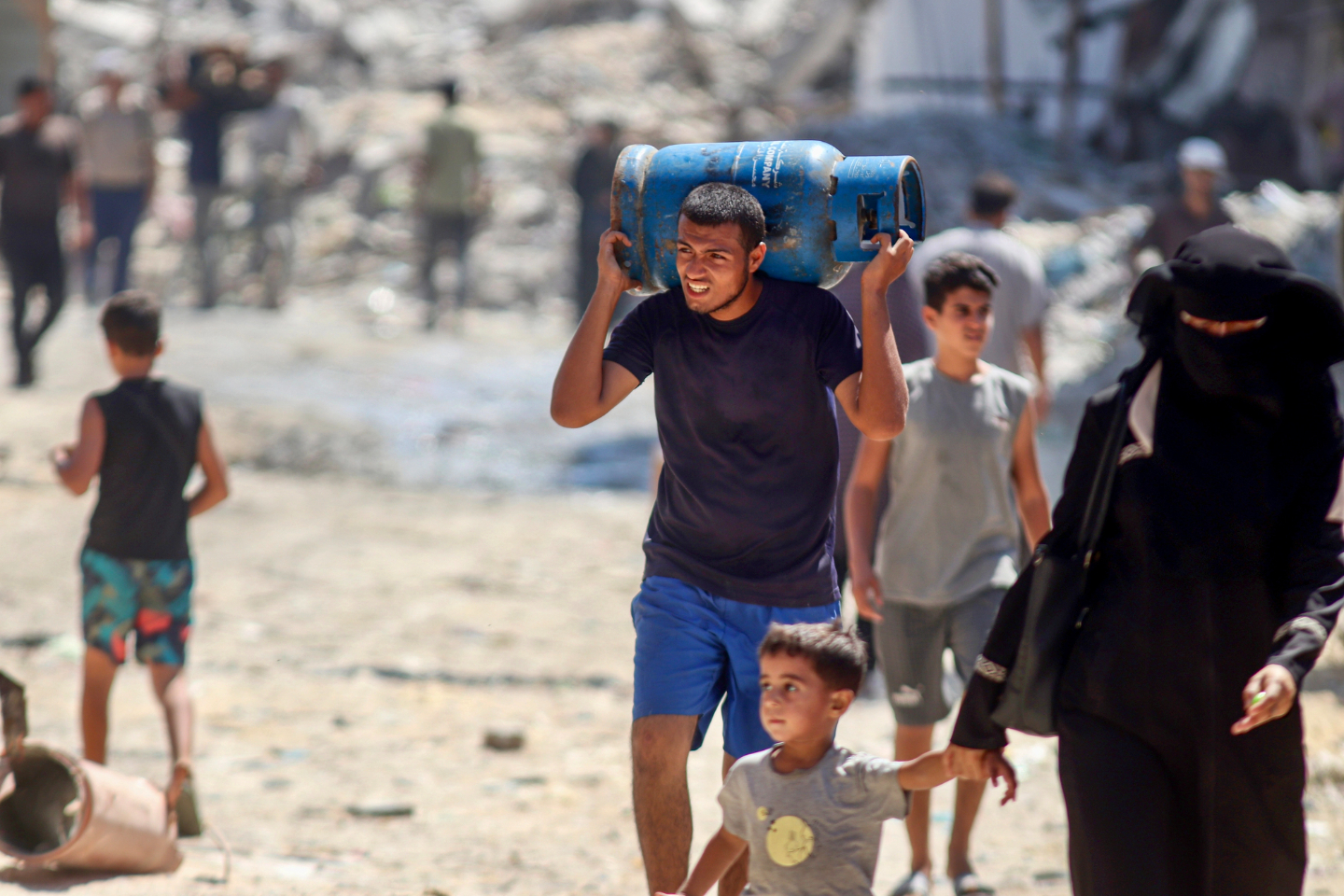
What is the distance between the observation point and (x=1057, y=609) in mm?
2648

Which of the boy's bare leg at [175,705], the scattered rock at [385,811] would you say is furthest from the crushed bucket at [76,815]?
the scattered rock at [385,811]

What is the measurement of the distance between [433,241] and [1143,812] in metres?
12.0

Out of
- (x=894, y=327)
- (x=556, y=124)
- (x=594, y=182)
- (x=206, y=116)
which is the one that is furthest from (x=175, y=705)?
(x=556, y=124)

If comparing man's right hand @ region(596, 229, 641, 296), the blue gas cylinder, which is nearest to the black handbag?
the blue gas cylinder

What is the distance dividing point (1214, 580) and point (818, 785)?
765 mm

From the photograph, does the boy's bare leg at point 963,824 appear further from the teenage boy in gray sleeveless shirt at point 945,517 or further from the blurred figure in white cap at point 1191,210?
the blurred figure in white cap at point 1191,210

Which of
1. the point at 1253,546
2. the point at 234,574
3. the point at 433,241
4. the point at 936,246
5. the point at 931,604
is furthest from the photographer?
the point at 433,241

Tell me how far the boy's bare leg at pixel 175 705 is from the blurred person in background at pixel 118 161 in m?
8.46

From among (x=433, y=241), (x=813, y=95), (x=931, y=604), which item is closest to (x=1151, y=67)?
(x=813, y=95)

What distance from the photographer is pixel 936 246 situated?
17.4 ft

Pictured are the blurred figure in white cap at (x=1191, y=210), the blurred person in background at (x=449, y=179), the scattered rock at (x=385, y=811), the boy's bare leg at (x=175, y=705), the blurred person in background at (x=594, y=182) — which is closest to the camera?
the boy's bare leg at (x=175, y=705)

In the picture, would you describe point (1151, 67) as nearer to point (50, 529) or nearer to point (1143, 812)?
point (50, 529)

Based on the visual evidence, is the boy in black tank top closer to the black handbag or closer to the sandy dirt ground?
the sandy dirt ground

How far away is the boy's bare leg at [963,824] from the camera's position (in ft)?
13.2
